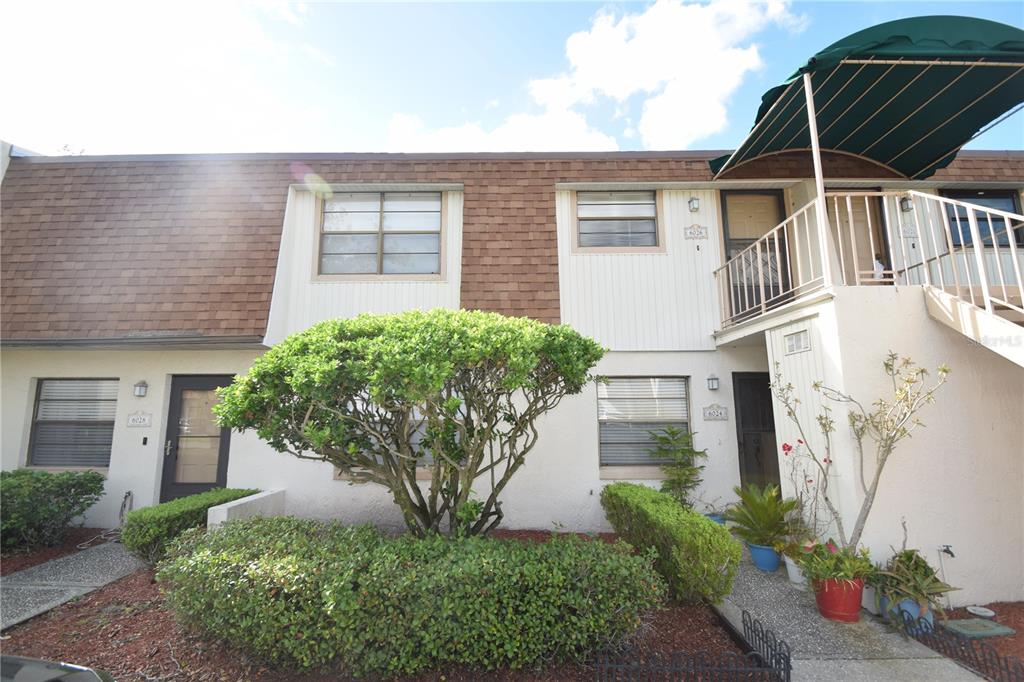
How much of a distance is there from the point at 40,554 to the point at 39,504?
24.7 inches

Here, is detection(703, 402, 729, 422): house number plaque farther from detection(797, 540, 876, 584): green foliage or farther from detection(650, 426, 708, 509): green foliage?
detection(797, 540, 876, 584): green foliage

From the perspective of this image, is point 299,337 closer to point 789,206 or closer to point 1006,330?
point 1006,330

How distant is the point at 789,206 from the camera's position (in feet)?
25.1

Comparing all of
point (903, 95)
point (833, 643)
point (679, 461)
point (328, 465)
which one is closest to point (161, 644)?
point (328, 465)

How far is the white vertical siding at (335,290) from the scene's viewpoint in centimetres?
734

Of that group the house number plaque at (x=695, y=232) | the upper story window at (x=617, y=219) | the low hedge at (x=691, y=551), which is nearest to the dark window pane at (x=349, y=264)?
the upper story window at (x=617, y=219)

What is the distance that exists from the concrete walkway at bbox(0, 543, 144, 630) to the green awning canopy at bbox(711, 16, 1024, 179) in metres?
9.14

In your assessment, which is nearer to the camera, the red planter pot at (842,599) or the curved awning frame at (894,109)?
the red planter pot at (842,599)

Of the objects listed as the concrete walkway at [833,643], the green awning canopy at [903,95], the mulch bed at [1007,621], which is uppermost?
the green awning canopy at [903,95]

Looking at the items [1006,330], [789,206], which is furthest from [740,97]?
[1006,330]

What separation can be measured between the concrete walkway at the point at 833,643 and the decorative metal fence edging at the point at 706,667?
448mm

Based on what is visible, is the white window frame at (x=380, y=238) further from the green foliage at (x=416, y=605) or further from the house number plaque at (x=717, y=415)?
the green foliage at (x=416, y=605)

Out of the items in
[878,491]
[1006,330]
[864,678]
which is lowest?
[864,678]

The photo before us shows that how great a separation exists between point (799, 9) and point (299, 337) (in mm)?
7687
